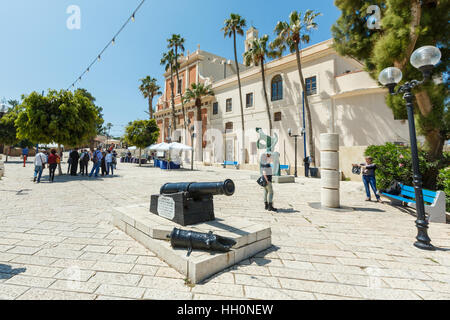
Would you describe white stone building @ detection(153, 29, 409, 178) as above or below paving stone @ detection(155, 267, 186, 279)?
above

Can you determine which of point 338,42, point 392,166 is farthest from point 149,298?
point 338,42

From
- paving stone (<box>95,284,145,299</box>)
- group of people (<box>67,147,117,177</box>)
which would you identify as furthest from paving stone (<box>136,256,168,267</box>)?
group of people (<box>67,147,117,177</box>)

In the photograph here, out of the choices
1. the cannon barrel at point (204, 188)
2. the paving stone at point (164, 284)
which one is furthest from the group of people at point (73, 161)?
the paving stone at point (164, 284)

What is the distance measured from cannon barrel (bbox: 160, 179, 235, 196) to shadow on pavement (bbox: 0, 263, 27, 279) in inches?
80.2

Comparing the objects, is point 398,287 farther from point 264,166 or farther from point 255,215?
point 264,166

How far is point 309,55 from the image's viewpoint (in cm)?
1920

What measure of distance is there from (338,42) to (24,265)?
12.0 meters

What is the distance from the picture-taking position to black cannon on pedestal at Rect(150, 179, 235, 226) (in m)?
3.30

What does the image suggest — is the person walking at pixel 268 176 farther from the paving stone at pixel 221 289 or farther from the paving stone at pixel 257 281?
the paving stone at pixel 221 289

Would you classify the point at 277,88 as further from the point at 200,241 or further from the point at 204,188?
the point at 200,241

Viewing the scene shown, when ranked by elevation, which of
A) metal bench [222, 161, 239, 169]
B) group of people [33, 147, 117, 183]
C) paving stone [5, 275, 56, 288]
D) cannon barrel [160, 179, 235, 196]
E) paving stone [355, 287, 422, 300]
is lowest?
paving stone [355, 287, 422, 300]

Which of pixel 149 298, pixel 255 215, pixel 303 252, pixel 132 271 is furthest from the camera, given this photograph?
pixel 255 215

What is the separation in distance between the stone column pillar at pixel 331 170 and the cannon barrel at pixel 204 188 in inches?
181

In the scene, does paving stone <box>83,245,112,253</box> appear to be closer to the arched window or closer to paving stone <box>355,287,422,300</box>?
paving stone <box>355,287,422,300</box>
